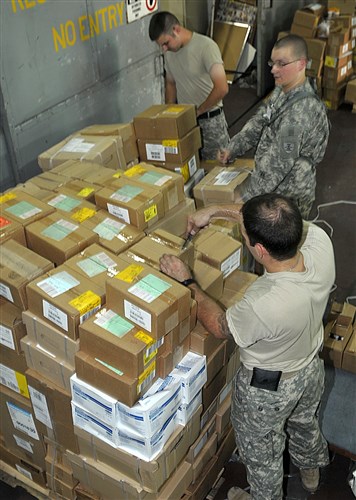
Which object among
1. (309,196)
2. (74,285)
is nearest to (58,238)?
(74,285)

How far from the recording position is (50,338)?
2.46 meters

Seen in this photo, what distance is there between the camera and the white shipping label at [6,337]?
8.61ft

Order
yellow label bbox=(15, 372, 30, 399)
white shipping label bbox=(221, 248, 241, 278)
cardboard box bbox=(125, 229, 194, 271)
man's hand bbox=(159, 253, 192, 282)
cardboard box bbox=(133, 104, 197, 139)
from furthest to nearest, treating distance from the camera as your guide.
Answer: cardboard box bbox=(133, 104, 197, 139)
white shipping label bbox=(221, 248, 241, 278)
yellow label bbox=(15, 372, 30, 399)
cardboard box bbox=(125, 229, 194, 271)
man's hand bbox=(159, 253, 192, 282)

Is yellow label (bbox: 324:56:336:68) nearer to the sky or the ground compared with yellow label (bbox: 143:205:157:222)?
nearer to the ground

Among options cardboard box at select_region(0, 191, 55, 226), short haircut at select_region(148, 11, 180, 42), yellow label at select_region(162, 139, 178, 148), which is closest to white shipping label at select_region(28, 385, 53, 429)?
cardboard box at select_region(0, 191, 55, 226)

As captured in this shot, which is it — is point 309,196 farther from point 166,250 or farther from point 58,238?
point 58,238

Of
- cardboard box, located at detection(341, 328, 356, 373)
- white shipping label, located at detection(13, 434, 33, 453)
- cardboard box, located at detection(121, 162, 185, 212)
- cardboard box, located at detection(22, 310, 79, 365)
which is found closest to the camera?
cardboard box, located at detection(22, 310, 79, 365)

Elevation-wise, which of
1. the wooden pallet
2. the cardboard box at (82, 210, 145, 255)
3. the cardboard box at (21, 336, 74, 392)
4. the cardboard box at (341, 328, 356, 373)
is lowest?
the wooden pallet

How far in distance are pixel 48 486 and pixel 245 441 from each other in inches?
44.4

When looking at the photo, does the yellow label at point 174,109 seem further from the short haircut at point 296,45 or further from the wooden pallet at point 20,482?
the wooden pallet at point 20,482

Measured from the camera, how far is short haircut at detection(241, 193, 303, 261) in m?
2.17

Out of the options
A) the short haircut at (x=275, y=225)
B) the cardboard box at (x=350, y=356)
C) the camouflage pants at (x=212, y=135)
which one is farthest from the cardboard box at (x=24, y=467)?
the camouflage pants at (x=212, y=135)

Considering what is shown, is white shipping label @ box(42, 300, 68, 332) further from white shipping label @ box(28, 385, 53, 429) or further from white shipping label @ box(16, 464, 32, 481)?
white shipping label @ box(16, 464, 32, 481)

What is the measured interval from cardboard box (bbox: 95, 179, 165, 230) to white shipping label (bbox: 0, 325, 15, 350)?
81 centimetres
